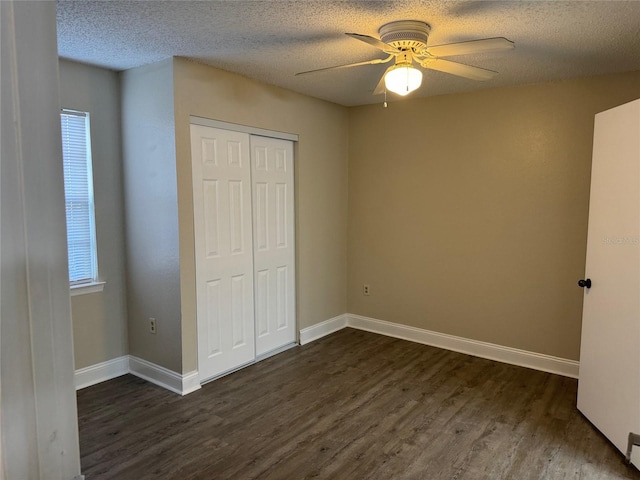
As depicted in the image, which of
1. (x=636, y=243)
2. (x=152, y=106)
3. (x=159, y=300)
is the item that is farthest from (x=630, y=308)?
(x=152, y=106)

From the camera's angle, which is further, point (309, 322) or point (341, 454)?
point (309, 322)

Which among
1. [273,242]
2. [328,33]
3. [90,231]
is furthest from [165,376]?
[328,33]

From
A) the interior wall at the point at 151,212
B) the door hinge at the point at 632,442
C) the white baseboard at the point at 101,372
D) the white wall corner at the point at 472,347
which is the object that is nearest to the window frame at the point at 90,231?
the interior wall at the point at 151,212

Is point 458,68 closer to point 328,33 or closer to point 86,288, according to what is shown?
point 328,33

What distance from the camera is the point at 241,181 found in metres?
3.64

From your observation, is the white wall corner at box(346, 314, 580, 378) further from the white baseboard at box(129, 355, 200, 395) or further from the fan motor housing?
the fan motor housing

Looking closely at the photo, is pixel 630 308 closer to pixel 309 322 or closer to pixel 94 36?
pixel 309 322

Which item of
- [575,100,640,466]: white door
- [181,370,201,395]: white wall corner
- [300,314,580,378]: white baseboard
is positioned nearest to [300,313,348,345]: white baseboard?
[300,314,580,378]: white baseboard

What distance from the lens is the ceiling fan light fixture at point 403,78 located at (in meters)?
2.42

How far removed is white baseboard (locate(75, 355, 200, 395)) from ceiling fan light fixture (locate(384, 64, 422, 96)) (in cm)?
254

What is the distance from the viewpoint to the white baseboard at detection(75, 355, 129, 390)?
3391 mm

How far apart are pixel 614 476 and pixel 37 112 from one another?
3044 mm

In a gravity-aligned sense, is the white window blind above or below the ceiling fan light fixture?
below

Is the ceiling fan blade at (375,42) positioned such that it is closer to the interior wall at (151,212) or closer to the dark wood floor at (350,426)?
the interior wall at (151,212)
